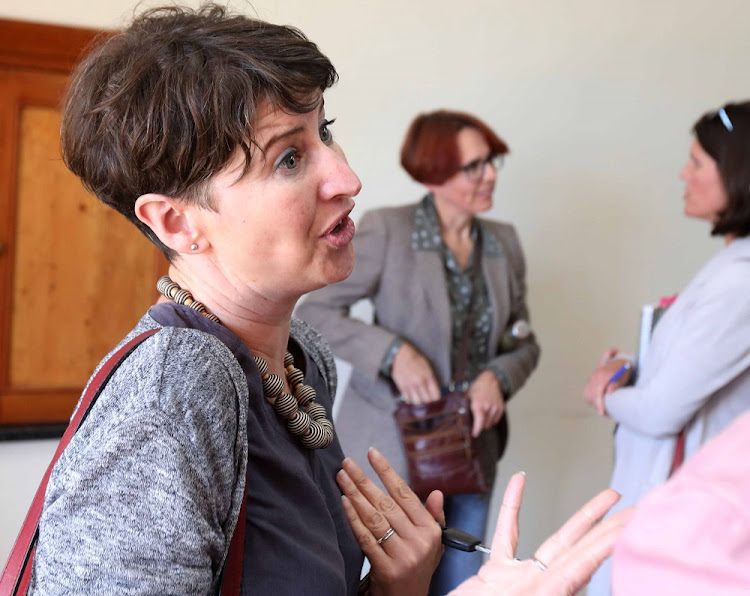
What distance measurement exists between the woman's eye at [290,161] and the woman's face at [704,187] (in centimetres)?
152

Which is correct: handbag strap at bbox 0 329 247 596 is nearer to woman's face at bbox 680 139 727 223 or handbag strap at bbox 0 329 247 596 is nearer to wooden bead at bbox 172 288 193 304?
wooden bead at bbox 172 288 193 304

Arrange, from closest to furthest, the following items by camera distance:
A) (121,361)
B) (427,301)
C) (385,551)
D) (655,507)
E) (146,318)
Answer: (655,507) → (121,361) → (146,318) → (385,551) → (427,301)

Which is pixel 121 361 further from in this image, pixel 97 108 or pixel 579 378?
pixel 579 378

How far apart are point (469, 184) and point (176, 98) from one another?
71.7 inches

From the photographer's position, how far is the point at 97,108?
95 cm

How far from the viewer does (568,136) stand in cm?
357

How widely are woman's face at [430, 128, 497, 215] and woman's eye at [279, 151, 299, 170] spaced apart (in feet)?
5.56

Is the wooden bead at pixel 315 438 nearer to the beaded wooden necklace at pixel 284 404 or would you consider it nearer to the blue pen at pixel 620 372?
the beaded wooden necklace at pixel 284 404

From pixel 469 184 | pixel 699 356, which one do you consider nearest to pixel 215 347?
pixel 699 356

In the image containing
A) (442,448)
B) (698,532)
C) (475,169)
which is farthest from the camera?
(475,169)

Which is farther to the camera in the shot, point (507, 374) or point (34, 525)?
point (507, 374)

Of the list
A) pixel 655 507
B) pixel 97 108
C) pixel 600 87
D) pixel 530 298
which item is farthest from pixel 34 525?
pixel 600 87

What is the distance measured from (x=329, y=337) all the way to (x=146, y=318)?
64.5 inches

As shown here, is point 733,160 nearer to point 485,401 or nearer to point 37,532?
point 485,401
